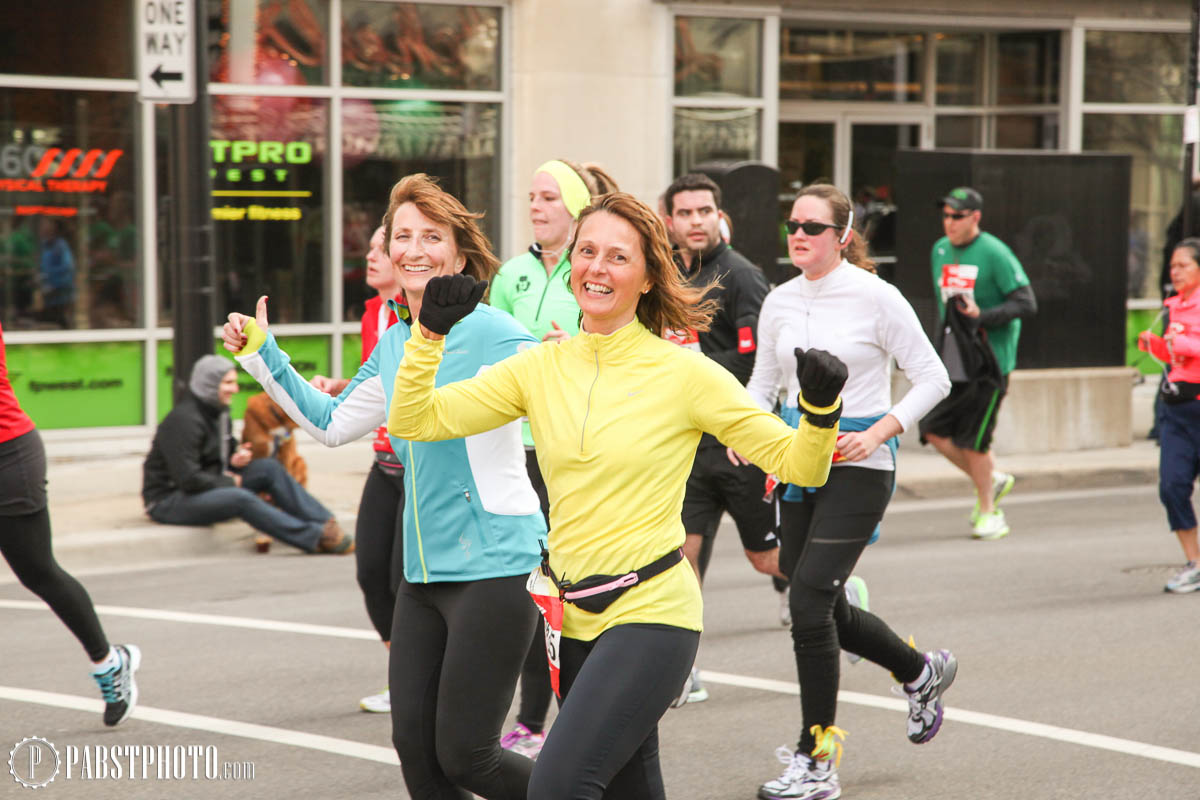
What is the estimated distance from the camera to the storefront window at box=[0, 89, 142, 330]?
13312 millimetres

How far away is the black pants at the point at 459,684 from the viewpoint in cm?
415

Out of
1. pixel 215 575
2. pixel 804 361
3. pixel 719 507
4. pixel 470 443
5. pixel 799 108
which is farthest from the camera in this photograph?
pixel 799 108

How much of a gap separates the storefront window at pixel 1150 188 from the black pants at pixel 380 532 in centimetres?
1412

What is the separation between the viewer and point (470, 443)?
4.39 meters

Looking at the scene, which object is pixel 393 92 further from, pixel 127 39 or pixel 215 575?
pixel 215 575

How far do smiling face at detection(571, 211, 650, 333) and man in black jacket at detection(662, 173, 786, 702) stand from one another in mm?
2703

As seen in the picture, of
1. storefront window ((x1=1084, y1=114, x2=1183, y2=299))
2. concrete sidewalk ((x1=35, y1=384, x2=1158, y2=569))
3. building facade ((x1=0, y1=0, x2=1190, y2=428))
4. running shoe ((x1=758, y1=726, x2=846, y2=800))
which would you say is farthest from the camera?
storefront window ((x1=1084, y1=114, x2=1183, y2=299))

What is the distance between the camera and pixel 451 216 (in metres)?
4.61

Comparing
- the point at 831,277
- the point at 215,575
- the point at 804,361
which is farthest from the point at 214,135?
the point at 804,361

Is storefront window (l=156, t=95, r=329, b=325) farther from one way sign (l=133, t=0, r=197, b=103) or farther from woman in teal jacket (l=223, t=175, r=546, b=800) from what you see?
woman in teal jacket (l=223, t=175, r=546, b=800)

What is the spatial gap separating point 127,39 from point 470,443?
34.5ft

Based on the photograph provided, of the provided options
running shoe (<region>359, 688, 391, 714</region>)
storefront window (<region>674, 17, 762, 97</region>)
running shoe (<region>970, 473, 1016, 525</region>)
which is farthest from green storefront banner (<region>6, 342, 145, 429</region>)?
running shoe (<region>359, 688, 391, 714</region>)

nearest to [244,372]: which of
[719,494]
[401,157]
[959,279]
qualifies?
[401,157]

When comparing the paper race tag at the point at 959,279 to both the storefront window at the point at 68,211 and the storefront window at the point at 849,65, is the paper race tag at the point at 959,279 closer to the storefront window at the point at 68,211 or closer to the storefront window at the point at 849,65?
the storefront window at the point at 849,65
